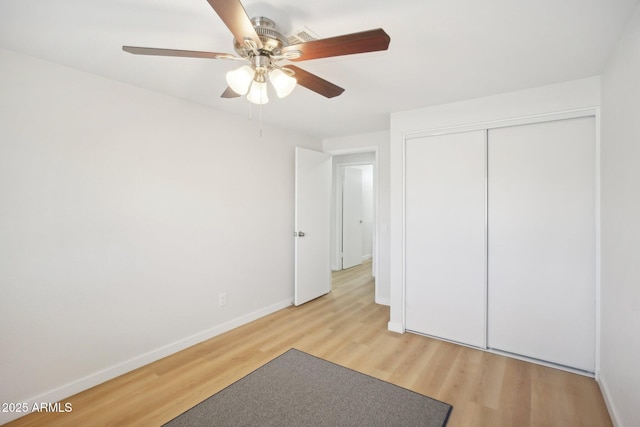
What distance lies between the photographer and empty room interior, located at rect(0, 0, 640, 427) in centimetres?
155

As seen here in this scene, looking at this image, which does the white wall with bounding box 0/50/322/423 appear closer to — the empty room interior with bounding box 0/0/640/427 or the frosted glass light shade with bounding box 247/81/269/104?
the empty room interior with bounding box 0/0/640/427

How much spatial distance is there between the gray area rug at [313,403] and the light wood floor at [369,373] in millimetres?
105

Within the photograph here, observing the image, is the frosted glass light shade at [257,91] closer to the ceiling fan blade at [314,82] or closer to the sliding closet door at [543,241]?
the ceiling fan blade at [314,82]

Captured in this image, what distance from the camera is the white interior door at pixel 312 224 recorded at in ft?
12.5

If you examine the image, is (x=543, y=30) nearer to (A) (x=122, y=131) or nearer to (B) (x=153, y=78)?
(B) (x=153, y=78)

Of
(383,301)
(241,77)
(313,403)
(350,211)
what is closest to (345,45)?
(241,77)

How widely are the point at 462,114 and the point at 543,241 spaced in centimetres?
130

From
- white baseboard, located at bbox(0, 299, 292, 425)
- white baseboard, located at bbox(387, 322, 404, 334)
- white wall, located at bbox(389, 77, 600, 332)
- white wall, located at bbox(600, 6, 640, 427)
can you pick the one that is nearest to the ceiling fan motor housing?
white wall, located at bbox(600, 6, 640, 427)

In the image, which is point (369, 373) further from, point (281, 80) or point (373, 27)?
point (373, 27)

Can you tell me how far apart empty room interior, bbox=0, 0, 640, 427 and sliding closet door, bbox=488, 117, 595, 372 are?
0.05ft

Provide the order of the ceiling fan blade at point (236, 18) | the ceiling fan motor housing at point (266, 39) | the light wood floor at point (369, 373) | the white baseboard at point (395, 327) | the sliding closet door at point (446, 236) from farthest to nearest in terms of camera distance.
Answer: the white baseboard at point (395, 327) → the sliding closet door at point (446, 236) → the light wood floor at point (369, 373) → the ceiling fan motor housing at point (266, 39) → the ceiling fan blade at point (236, 18)

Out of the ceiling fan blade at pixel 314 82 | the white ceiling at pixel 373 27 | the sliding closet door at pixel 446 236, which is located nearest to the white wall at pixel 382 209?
the sliding closet door at pixel 446 236

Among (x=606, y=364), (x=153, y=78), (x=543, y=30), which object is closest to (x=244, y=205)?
(x=153, y=78)

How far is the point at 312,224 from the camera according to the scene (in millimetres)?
4020
